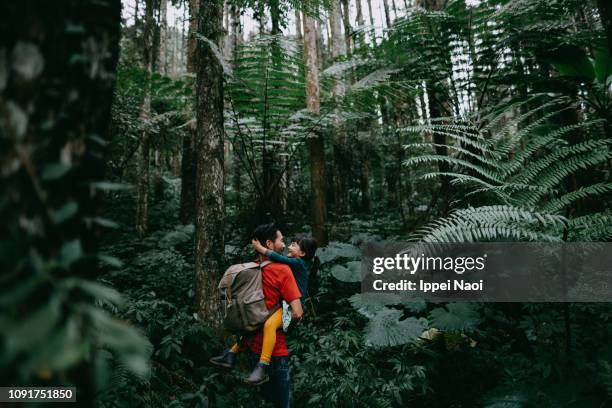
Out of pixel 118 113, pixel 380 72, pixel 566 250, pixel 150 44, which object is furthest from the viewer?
Result: pixel 150 44

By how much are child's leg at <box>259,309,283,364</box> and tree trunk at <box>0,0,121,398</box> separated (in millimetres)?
1811

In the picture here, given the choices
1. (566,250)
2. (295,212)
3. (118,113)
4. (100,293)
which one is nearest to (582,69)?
(566,250)

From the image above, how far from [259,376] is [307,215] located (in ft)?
15.8

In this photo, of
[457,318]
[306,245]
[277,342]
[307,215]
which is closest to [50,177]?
[277,342]

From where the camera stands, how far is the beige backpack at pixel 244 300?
238cm

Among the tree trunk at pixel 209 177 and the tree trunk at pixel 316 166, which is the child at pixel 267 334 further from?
the tree trunk at pixel 316 166

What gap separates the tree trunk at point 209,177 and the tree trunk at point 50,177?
109 inches

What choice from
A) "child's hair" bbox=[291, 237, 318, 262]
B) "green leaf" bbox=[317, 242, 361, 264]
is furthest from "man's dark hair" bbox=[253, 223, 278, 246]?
"green leaf" bbox=[317, 242, 361, 264]

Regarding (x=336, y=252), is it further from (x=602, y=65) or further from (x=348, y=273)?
(x=602, y=65)

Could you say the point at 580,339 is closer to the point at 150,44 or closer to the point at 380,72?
the point at 380,72

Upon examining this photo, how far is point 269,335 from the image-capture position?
2.41 metres

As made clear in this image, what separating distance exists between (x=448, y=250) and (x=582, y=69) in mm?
1692

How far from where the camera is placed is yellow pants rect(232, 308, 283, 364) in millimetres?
2366

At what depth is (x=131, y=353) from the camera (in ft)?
1.72
